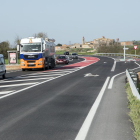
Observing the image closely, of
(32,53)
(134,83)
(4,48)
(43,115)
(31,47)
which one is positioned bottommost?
(43,115)

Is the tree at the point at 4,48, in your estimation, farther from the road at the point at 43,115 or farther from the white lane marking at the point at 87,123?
the white lane marking at the point at 87,123

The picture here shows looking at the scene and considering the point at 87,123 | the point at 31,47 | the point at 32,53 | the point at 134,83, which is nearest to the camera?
the point at 87,123

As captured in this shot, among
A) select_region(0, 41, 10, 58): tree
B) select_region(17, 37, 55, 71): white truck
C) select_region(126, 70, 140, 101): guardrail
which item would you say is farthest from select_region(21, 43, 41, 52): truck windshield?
select_region(0, 41, 10, 58): tree

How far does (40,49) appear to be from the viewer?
32.4 m

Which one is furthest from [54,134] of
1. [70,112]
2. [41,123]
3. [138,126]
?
[70,112]

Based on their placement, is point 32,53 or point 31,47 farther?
point 31,47

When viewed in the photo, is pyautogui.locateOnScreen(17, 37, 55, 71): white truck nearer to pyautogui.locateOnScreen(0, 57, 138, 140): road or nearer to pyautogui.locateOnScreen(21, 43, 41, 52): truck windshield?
pyautogui.locateOnScreen(21, 43, 41, 52): truck windshield

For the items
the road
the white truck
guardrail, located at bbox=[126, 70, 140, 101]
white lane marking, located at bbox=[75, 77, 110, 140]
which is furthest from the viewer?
the white truck

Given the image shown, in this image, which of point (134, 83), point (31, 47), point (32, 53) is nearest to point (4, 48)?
point (31, 47)

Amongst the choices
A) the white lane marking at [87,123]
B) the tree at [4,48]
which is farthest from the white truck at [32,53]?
the tree at [4,48]

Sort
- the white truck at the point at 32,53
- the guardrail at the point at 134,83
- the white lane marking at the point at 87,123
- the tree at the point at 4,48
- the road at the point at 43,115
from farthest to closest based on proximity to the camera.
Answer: the tree at the point at 4,48 → the white truck at the point at 32,53 → the guardrail at the point at 134,83 → the road at the point at 43,115 → the white lane marking at the point at 87,123

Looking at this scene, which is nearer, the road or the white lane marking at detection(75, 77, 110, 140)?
the white lane marking at detection(75, 77, 110, 140)

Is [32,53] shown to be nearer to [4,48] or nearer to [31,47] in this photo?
[31,47]

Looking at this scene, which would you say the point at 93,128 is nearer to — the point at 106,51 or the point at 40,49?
the point at 40,49
